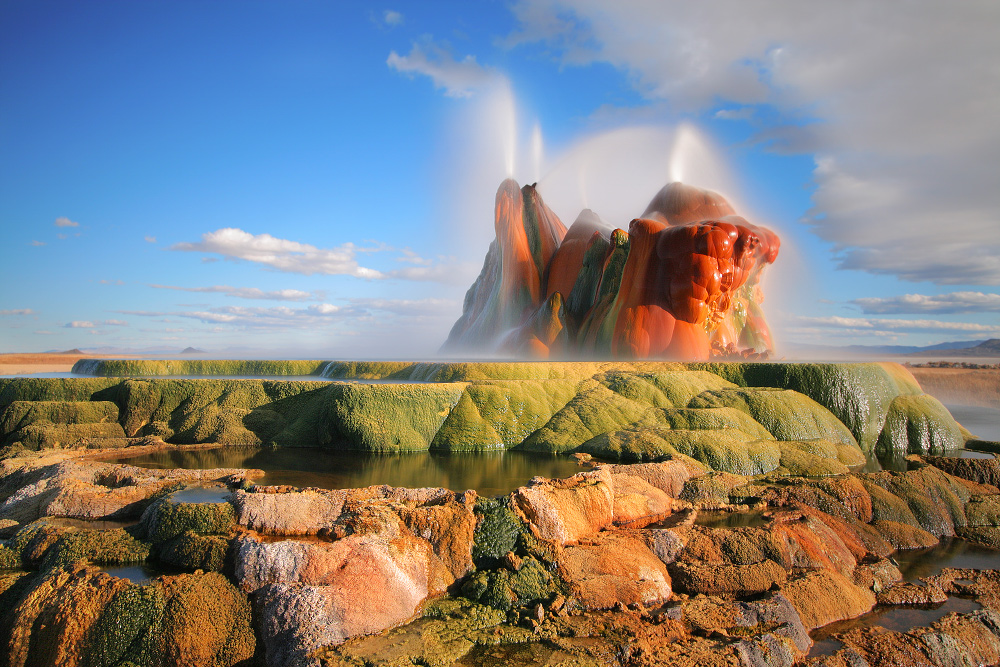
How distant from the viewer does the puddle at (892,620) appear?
10852 mm

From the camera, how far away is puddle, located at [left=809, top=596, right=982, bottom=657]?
427 inches

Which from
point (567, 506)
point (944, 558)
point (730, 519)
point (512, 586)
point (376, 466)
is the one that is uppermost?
point (567, 506)

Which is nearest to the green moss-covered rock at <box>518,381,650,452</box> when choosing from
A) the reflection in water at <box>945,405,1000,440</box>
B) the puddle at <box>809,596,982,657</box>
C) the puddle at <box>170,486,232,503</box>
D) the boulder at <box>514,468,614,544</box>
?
the boulder at <box>514,468,614,544</box>

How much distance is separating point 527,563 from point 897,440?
26207 millimetres

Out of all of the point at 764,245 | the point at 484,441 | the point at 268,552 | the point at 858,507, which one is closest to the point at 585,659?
the point at 268,552

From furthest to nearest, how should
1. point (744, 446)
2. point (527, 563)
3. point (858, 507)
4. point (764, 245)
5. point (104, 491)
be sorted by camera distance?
1. point (764, 245)
2. point (744, 446)
3. point (858, 507)
4. point (104, 491)
5. point (527, 563)

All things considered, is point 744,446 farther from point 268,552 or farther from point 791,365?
point 268,552

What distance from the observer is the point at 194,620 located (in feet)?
32.0

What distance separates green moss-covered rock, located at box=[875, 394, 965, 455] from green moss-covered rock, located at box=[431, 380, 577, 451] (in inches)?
658

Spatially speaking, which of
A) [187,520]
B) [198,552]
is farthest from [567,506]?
[187,520]

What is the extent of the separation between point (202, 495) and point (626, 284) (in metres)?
34.2

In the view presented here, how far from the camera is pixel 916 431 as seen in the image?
94.0 ft

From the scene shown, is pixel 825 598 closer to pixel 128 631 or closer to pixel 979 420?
pixel 128 631

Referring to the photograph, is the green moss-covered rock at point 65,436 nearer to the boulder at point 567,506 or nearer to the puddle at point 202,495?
the puddle at point 202,495
